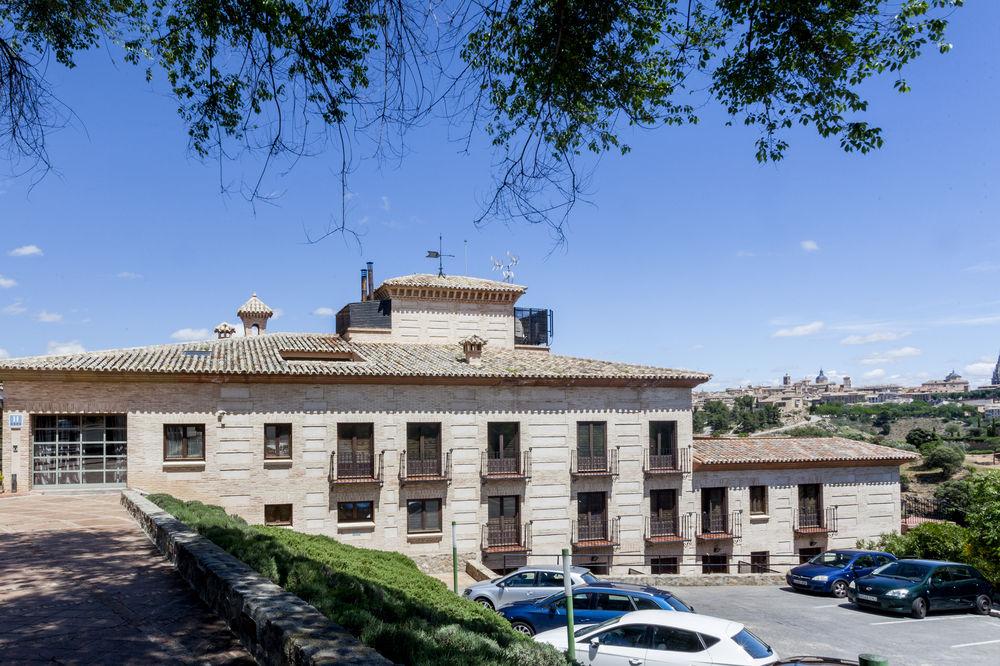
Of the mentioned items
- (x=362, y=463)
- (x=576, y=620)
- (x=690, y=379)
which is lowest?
(x=576, y=620)

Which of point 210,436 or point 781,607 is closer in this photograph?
point 781,607

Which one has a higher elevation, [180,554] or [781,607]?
[180,554]

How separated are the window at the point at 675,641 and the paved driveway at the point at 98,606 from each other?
7.20m

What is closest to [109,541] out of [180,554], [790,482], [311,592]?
[180,554]

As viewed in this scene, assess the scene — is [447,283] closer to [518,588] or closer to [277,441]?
[277,441]

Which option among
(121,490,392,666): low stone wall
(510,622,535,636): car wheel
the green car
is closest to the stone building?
the green car

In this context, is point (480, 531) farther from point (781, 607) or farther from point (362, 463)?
point (781, 607)

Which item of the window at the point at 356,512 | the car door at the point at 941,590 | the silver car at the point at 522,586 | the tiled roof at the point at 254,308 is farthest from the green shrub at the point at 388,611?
the tiled roof at the point at 254,308

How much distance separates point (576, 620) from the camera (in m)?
14.0

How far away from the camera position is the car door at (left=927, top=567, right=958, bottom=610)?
18.5 metres

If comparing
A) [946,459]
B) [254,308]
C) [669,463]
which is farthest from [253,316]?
[946,459]

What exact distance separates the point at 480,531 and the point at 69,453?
12.9 meters

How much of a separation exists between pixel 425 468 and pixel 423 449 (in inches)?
25.4

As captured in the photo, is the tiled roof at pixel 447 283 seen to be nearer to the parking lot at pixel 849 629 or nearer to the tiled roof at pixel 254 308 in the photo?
the tiled roof at pixel 254 308
